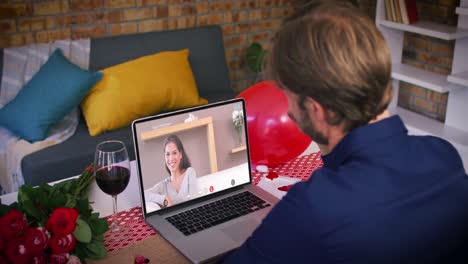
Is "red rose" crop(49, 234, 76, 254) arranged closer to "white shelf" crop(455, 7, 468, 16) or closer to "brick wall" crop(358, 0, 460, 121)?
"white shelf" crop(455, 7, 468, 16)

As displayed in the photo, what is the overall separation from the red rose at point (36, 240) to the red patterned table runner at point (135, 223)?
265 millimetres

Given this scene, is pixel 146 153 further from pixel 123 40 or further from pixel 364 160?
pixel 123 40

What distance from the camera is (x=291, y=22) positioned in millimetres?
1142

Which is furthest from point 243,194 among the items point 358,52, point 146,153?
point 358,52

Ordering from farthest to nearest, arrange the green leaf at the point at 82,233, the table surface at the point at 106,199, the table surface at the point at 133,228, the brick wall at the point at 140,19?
the brick wall at the point at 140,19, the table surface at the point at 106,199, the table surface at the point at 133,228, the green leaf at the point at 82,233

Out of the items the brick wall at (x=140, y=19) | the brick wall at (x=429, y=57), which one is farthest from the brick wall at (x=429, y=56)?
the brick wall at (x=140, y=19)

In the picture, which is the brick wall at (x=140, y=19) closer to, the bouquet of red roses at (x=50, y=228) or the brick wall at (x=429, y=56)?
the brick wall at (x=429, y=56)

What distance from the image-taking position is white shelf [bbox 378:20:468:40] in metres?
3.32

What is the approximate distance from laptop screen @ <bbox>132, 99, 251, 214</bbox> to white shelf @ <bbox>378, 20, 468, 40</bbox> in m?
2.13

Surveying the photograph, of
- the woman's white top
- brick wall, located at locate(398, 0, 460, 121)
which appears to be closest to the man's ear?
the woman's white top

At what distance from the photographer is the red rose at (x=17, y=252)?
3.53 ft

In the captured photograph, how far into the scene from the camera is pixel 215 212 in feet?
4.98

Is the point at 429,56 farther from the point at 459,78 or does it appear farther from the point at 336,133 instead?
the point at 336,133

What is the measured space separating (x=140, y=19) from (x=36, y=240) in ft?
8.53
